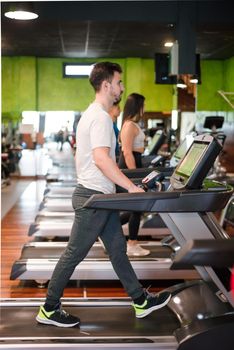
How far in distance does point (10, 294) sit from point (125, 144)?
1.40m

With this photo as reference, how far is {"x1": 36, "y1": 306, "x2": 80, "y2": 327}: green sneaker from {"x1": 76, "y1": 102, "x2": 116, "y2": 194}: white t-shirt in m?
0.70

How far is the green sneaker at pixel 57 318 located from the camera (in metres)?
3.01

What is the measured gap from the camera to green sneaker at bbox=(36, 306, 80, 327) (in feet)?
9.88

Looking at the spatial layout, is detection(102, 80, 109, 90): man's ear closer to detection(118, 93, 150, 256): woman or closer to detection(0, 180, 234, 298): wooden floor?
detection(118, 93, 150, 256): woman

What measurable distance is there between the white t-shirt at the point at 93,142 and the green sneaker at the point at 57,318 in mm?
699

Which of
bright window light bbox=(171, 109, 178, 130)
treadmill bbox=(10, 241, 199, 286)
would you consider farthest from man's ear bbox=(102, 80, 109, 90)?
bright window light bbox=(171, 109, 178, 130)

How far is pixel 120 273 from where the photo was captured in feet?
9.93

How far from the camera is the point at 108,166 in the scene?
2773 millimetres

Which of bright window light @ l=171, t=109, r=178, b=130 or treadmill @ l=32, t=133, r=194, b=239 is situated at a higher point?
bright window light @ l=171, t=109, r=178, b=130

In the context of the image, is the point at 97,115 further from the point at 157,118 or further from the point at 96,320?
the point at 157,118

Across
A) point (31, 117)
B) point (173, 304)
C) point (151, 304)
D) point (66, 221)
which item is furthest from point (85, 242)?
point (31, 117)

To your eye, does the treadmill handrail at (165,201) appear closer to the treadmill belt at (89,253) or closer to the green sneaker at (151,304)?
the green sneaker at (151,304)

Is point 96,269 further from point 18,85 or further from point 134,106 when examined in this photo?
point 18,85

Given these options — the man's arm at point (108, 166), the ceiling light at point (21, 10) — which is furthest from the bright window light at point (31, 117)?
the man's arm at point (108, 166)
